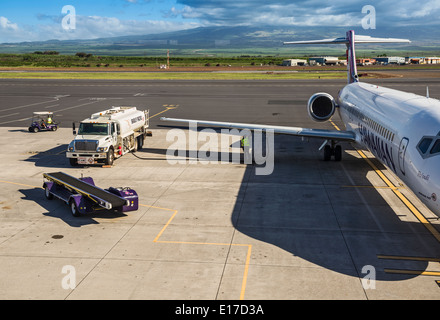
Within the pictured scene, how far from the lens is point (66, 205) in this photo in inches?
740

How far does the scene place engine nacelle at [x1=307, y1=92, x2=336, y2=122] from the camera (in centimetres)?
2786

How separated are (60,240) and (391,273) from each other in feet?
32.6

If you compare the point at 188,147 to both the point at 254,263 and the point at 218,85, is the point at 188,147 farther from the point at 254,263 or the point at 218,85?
the point at 218,85

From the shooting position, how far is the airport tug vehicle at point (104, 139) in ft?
80.5

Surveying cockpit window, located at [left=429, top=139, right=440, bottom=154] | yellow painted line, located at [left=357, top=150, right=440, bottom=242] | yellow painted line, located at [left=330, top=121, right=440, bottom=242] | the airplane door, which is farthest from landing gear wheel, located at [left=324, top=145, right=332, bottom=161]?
cockpit window, located at [left=429, top=139, right=440, bottom=154]

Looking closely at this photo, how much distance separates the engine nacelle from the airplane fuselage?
8.79ft

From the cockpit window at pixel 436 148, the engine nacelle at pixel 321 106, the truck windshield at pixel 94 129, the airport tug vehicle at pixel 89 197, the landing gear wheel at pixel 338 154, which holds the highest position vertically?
the engine nacelle at pixel 321 106

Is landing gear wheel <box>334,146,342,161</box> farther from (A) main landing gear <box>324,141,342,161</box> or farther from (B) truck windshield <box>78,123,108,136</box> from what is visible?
(B) truck windshield <box>78,123,108,136</box>

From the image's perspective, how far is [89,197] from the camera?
669 inches

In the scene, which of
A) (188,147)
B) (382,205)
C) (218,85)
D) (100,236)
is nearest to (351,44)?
(188,147)

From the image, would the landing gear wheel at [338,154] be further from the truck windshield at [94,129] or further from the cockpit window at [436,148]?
the truck windshield at [94,129]

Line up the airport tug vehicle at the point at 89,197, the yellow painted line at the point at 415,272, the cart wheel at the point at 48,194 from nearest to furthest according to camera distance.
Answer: the yellow painted line at the point at 415,272, the airport tug vehicle at the point at 89,197, the cart wheel at the point at 48,194

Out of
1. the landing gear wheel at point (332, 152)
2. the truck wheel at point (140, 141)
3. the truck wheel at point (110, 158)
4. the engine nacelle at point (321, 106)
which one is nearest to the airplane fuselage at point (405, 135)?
the landing gear wheel at point (332, 152)

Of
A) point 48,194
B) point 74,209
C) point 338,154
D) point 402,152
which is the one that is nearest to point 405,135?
point 402,152
